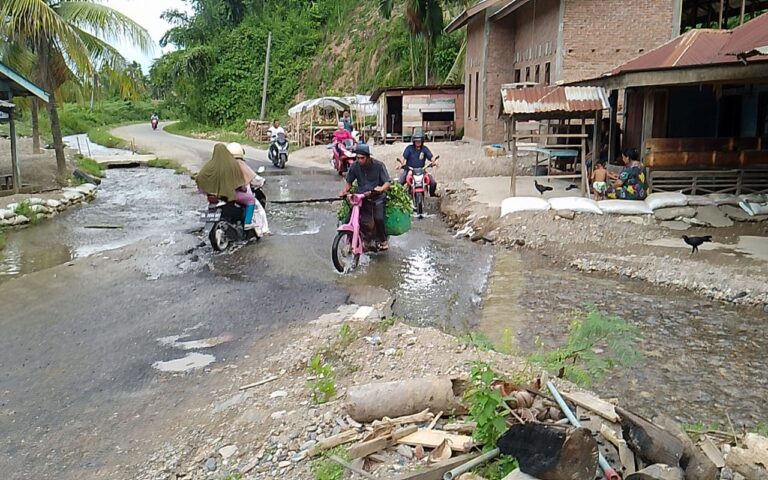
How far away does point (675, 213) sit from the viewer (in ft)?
36.8

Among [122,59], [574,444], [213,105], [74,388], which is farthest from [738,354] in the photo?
[213,105]

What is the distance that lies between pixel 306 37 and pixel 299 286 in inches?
1724

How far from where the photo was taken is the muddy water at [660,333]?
523 cm

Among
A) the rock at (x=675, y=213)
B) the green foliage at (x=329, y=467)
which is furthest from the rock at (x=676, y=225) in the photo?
the green foliage at (x=329, y=467)

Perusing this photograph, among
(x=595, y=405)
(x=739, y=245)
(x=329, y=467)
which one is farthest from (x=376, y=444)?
(x=739, y=245)

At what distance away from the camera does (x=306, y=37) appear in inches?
1930

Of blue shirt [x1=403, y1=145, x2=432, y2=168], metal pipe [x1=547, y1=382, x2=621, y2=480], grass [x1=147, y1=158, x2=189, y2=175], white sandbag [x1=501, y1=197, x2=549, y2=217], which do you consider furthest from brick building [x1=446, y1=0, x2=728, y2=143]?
metal pipe [x1=547, y1=382, x2=621, y2=480]

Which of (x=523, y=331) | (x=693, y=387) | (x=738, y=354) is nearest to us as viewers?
(x=693, y=387)

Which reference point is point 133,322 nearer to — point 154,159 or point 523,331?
point 523,331

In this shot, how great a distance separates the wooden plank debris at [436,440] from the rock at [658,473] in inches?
33.3

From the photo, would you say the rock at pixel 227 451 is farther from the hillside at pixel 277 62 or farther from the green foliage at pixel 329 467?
the hillside at pixel 277 62

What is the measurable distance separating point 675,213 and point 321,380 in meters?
8.37

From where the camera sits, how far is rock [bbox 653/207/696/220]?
36.8 ft

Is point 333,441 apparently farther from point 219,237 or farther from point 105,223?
point 105,223
